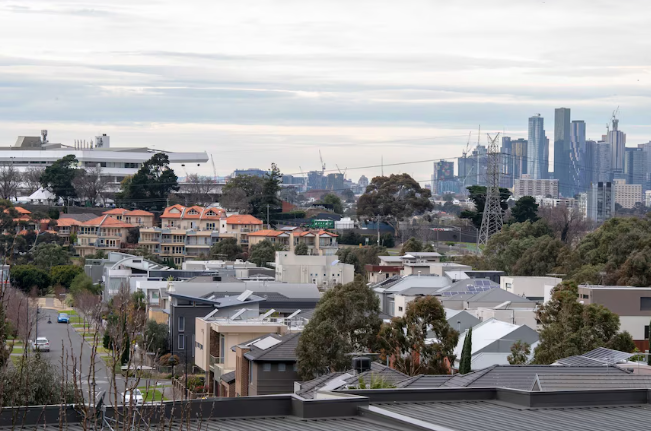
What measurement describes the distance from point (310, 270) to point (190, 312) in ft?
62.8

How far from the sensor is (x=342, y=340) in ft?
86.2

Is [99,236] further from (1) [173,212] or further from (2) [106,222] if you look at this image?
(1) [173,212]

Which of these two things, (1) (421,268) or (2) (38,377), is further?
(1) (421,268)

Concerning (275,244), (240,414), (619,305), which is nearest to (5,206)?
(275,244)

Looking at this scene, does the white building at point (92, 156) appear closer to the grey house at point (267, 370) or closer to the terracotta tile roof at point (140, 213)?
the terracotta tile roof at point (140, 213)

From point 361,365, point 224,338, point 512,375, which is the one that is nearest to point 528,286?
point 224,338

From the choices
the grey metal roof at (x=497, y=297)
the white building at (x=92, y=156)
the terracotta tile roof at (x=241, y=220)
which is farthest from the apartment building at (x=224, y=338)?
the white building at (x=92, y=156)

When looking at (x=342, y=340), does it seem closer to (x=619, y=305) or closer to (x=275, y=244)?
(x=619, y=305)

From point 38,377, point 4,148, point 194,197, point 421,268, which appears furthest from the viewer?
point 4,148

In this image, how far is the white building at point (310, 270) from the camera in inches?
2172

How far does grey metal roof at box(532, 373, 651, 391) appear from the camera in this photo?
45.4 ft

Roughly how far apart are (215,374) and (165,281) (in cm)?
1809

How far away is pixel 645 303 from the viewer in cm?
3312

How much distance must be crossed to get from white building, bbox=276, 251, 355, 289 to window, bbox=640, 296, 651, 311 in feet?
77.2
